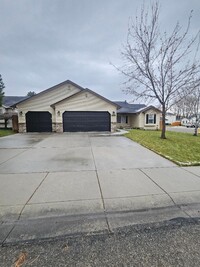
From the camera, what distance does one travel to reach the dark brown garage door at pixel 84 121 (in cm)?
1827

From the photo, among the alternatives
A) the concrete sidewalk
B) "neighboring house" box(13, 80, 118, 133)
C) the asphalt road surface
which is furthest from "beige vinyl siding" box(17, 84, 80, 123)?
the asphalt road surface

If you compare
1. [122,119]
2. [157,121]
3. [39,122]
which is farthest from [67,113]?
[157,121]

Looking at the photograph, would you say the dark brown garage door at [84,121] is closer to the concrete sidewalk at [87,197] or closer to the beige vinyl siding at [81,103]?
the beige vinyl siding at [81,103]

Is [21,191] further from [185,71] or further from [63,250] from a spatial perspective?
[185,71]

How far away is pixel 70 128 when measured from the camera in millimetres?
18297

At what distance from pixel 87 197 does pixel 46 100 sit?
17749 mm

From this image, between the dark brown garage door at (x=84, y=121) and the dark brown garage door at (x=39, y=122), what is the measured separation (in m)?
2.35

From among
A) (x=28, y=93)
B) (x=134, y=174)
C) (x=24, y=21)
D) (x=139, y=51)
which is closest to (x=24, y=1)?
(x=24, y=21)

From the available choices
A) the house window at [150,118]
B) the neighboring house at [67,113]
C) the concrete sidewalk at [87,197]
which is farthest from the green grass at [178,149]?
the house window at [150,118]

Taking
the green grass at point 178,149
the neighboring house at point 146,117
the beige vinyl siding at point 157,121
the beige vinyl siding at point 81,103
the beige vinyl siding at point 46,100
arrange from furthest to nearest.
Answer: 1. the beige vinyl siding at point 157,121
2. the neighboring house at point 146,117
3. the beige vinyl siding at point 46,100
4. the beige vinyl siding at point 81,103
5. the green grass at point 178,149

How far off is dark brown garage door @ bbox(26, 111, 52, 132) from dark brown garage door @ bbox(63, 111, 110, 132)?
235cm

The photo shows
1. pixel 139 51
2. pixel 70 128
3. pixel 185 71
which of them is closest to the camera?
pixel 185 71

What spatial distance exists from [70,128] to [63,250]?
16.7 metres

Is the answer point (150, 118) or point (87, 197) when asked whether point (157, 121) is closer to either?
point (150, 118)
